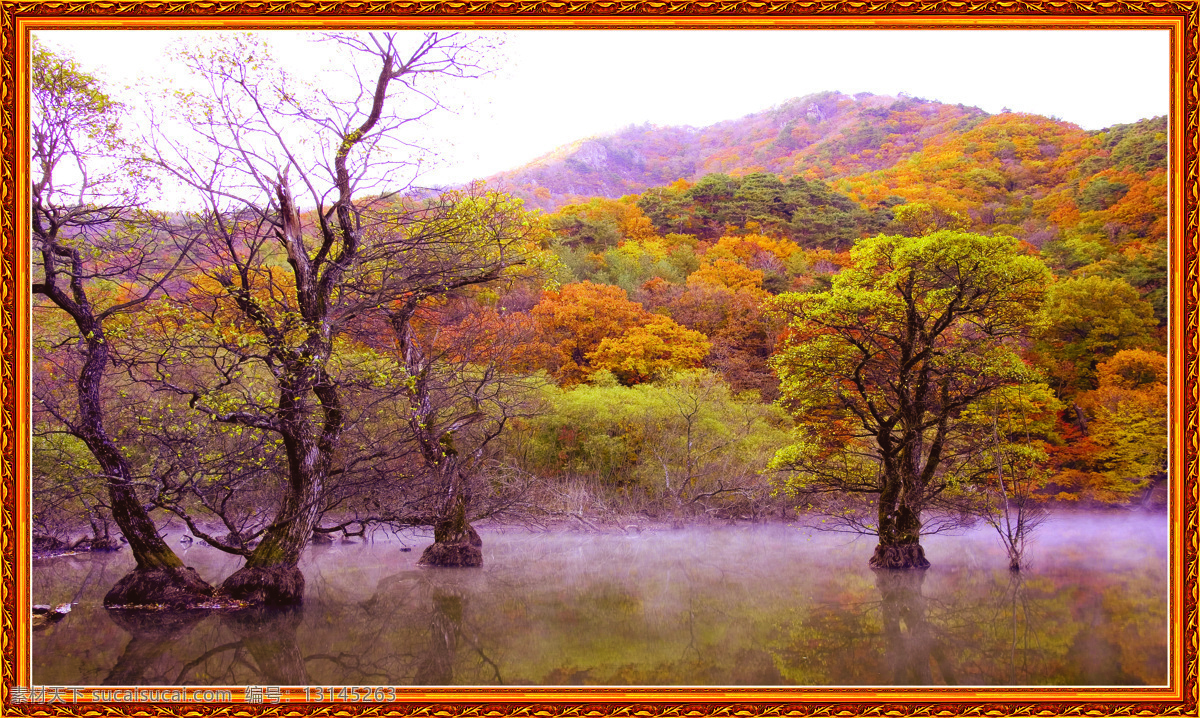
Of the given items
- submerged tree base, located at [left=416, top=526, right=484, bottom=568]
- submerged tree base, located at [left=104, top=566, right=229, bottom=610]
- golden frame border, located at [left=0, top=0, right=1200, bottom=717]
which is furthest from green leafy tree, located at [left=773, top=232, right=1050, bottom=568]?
submerged tree base, located at [left=104, top=566, right=229, bottom=610]

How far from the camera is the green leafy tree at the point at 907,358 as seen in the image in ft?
35.0

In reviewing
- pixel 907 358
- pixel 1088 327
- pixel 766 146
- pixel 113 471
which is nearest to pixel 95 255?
A: pixel 113 471

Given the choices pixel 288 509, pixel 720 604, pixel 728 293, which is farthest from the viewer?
pixel 728 293

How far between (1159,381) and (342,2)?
16904 millimetres

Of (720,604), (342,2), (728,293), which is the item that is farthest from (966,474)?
(728,293)

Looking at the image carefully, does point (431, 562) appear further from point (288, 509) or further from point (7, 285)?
point (7, 285)

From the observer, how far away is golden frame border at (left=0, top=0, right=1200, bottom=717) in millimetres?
4875

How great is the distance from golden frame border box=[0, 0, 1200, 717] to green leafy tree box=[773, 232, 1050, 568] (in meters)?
5.09

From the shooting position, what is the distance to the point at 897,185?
3097 centimetres

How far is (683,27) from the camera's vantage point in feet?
17.0

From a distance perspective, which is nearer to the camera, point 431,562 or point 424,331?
point 431,562

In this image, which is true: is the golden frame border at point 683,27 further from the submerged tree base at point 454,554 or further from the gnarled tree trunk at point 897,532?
the submerged tree base at point 454,554

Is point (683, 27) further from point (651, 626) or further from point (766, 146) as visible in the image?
point (766, 146)

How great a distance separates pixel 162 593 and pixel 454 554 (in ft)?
15.9
